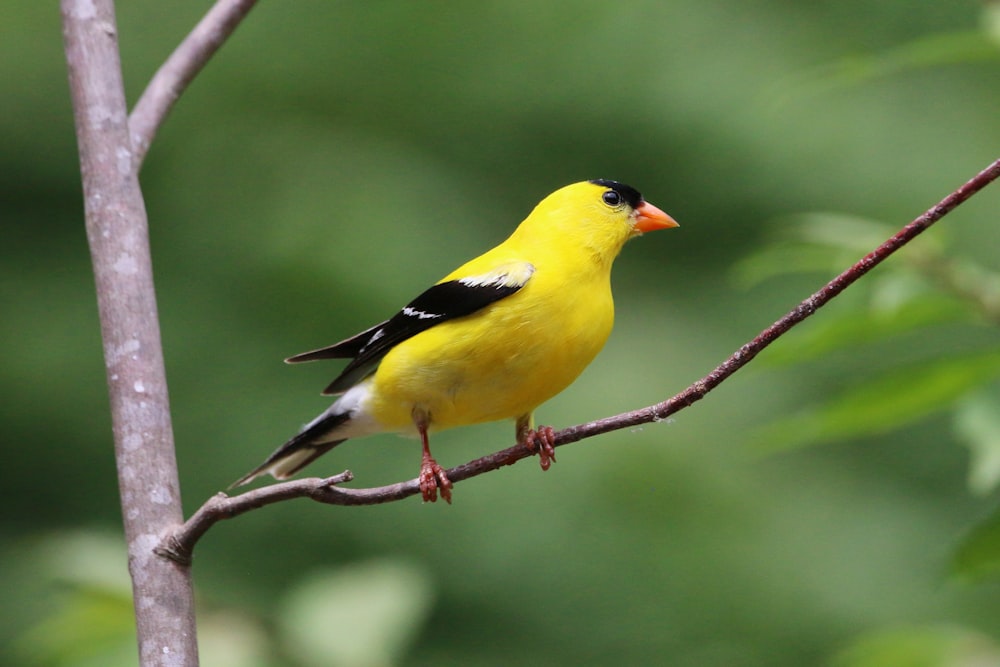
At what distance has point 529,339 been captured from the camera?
2.07 meters

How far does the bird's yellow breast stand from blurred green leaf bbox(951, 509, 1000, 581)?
0.75 metres

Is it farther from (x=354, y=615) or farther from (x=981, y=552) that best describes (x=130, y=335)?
(x=981, y=552)

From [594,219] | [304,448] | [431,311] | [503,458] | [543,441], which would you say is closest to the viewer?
[503,458]

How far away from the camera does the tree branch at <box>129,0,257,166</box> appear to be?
2025 mm

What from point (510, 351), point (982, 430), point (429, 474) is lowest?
point (982, 430)

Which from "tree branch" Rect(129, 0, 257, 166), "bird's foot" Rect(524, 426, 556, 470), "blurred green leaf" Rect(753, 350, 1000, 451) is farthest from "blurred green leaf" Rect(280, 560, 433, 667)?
"tree branch" Rect(129, 0, 257, 166)

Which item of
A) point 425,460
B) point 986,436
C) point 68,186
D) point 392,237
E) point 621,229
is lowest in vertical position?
point 986,436

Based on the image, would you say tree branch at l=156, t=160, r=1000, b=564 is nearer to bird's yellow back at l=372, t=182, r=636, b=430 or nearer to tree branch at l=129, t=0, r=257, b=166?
bird's yellow back at l=372, t=182, r=636, b=430

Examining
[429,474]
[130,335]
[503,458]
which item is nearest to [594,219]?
[429,474]

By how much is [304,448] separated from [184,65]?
A: 889 millimetres

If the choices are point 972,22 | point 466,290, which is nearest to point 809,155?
point 972,22

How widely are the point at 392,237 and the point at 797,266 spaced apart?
8.68 ft

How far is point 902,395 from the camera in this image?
1.71 m

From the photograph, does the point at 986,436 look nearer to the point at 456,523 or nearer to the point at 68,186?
the point at 456,523
